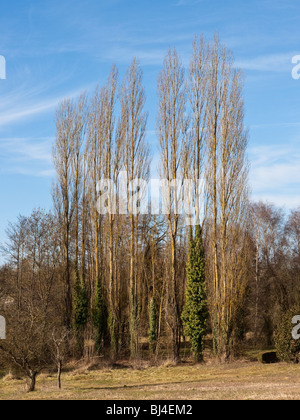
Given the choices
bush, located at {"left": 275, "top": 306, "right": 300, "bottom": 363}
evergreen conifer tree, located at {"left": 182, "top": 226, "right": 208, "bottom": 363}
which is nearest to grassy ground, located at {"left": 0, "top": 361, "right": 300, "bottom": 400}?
bush, located at {"left": 275, "top": 306, "right": 300, "bottom": 363}

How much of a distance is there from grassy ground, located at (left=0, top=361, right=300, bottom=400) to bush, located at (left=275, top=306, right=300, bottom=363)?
489mm

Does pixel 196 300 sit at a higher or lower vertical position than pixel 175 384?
higher

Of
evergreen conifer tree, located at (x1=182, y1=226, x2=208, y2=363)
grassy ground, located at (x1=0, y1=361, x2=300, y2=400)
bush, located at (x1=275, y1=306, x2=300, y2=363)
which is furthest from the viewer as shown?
evergreen conifer tree, located at (x1=182, y1=226, x2=208, y2=363)

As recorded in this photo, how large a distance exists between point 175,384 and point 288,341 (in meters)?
4.88

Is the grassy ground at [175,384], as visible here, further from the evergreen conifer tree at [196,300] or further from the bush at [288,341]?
the evergreen conifer tree at [196,300]

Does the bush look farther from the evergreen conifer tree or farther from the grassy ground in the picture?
the evergreen conifer tree

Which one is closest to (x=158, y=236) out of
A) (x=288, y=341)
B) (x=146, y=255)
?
(x=146, y=255)

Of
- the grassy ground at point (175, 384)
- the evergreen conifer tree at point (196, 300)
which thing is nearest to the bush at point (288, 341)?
the grassy ground at point (175, 384)

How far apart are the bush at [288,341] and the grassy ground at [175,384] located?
0.49m

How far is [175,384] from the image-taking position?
15.6 metres

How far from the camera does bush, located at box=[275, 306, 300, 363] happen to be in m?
18.0

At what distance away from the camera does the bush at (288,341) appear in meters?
18.0

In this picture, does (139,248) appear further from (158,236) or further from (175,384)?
(175,384)
